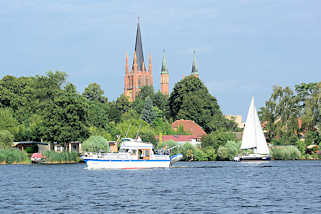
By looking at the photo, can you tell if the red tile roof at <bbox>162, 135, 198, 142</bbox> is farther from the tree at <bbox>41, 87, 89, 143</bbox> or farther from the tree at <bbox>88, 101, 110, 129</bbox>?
the tree at <bbox>41, 87, 89, 143</bbox>

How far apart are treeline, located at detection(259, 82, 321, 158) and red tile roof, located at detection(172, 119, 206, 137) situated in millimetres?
12760

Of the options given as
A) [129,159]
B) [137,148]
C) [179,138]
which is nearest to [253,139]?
[179,138]

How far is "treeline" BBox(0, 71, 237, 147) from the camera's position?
95375 millimetres

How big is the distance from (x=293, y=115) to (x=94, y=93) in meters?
51.7

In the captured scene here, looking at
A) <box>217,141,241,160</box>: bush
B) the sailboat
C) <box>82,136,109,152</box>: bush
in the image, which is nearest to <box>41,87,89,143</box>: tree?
<box>82,136,109,152</box>: bush

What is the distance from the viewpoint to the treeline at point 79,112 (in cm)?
9538

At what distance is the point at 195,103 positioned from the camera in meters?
136

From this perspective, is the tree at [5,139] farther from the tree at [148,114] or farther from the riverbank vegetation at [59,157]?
the tree at [148,114]

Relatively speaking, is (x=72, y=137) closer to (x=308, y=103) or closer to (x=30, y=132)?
(x=30, y=132)

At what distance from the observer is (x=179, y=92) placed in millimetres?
142000

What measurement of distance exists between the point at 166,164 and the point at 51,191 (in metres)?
30.6

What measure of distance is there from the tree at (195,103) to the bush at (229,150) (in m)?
27.3

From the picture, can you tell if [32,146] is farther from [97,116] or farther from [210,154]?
[210,154]

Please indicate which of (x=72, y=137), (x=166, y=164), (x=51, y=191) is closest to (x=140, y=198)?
(x=51, y=191)
